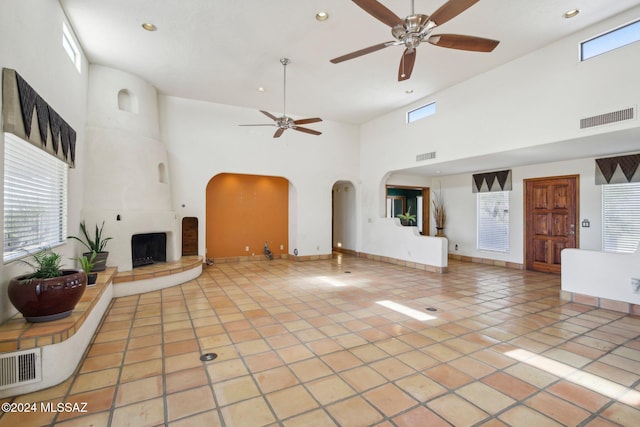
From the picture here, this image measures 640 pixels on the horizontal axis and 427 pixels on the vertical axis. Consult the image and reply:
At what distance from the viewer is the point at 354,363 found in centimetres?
267

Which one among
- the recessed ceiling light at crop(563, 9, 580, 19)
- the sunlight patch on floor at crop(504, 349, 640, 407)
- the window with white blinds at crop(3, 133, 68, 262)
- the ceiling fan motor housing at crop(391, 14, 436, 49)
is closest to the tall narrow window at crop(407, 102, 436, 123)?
the recessed ceiling light at crop(563, 9, 580, 19)

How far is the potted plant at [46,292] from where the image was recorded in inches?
94.0

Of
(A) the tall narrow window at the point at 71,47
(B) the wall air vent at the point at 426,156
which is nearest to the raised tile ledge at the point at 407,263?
(B) the wall air vent at the point at 426,156

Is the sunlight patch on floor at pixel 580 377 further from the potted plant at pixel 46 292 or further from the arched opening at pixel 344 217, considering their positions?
the arched opening at pixel 344 217

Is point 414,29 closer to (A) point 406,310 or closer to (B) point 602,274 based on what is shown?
(A) point 406,310

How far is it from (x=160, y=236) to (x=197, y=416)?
16.4 ft

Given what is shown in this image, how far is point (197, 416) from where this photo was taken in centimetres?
197

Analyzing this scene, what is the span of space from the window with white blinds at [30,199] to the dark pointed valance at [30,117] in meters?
0.12

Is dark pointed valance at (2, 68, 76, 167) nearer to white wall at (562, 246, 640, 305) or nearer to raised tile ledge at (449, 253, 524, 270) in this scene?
white wall at (562, 246, 640, 305)

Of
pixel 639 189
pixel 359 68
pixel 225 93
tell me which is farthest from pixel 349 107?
pixel 639 189

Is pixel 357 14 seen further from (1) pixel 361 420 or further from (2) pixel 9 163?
(1) pixel 361 420

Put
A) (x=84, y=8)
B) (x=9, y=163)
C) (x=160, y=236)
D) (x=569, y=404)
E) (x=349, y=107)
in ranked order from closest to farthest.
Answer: (x=569, y=404)
(x=9, y=163)
(x=84, y=8)
(x=160, y=236)
(x=349, y=107)

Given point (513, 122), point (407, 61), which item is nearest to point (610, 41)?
point (513, 122)

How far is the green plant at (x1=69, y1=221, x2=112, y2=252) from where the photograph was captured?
475cm
